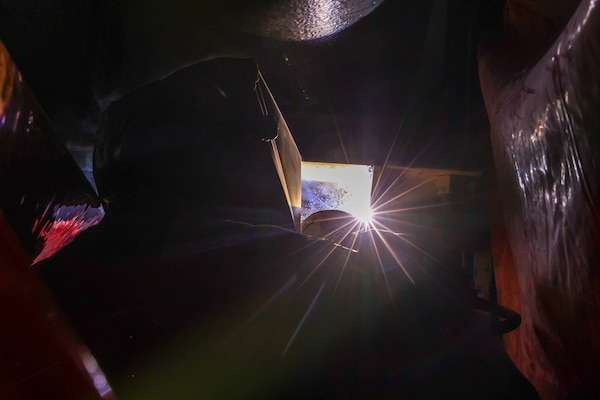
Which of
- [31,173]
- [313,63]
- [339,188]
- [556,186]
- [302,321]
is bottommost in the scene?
[302,321]

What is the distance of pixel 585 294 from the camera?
0.68m

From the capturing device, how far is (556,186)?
74cm

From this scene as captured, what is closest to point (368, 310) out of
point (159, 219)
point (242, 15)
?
point (159, 219)

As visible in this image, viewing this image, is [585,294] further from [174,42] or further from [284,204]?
[174,42]

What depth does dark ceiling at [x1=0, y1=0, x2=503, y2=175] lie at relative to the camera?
1.39 meters

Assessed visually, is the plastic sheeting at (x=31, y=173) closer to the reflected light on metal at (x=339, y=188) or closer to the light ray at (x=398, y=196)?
the reflected light on metal at (x=339, y=188)

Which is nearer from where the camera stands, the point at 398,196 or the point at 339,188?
the point at 398,196

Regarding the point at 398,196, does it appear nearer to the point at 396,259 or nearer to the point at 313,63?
the point at 313,63

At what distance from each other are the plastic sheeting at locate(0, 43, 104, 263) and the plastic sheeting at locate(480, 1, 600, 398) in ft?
3.74

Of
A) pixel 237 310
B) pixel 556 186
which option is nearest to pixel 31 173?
pixel 237 310

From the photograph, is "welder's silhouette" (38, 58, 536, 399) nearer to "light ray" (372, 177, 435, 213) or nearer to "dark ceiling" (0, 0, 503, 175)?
"dark ceiling" (0, 0, 503, 175)

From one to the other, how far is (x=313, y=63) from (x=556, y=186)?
198 centimetres

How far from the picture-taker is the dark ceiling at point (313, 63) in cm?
139

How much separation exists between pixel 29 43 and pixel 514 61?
6.67 feet
